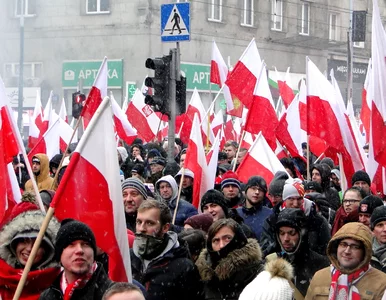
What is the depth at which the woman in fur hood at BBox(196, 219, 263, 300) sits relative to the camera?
212 inches

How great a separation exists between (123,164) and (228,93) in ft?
6.09

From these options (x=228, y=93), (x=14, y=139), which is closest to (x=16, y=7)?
(x=228, y=93)

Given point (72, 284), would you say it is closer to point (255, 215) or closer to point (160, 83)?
point (255, 215)

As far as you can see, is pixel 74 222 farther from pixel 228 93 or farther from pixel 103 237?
pixel 228 93

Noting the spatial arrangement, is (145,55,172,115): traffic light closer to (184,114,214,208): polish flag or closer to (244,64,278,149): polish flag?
(244,64,278,149): polish flag

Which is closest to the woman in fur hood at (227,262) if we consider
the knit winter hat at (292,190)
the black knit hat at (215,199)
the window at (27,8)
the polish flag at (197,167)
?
the black knit hat at (215,199)

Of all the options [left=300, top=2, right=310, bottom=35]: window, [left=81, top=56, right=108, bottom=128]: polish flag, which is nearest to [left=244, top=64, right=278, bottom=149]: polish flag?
[left=81, top=56, right=108, bottom=128]: polish flag

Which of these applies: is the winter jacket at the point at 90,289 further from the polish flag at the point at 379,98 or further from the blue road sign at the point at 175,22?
the blue road sign at the point at 175,22

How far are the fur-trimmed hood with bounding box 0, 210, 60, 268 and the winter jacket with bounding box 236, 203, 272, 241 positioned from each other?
3389 mm

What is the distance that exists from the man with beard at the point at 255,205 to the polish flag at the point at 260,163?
1.92 m

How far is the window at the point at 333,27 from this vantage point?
42844 mm

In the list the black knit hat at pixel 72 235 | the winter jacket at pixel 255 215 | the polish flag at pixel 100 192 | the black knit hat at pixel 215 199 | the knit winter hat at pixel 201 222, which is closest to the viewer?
the black knit hat at pixel 72 235

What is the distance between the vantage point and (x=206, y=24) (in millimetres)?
35719

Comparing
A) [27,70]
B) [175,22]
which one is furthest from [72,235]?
[27,70]
